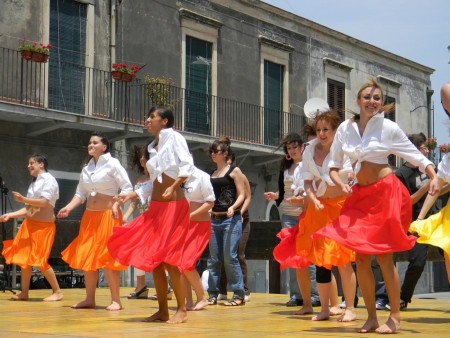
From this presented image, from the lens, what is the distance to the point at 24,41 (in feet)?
65.8

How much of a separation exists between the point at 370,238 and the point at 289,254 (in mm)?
2156

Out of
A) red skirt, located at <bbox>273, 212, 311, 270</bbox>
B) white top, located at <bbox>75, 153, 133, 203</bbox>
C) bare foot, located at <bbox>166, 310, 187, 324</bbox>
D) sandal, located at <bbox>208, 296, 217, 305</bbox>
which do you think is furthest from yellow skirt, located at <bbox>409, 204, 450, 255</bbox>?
sandal, located at <bbox>208, 296, 217, 305</bbox>

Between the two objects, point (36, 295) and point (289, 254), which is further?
point (36, 295)

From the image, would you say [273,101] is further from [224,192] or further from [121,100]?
[224,192]

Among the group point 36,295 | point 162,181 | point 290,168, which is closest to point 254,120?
point 36,295

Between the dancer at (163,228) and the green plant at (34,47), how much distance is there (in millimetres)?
11686

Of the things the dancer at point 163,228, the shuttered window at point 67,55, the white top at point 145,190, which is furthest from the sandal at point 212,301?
the shuttered window at point 67,55

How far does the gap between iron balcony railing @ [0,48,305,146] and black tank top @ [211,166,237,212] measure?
356 inches

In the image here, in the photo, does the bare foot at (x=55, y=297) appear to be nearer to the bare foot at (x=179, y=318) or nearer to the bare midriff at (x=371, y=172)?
the bare foot at (x=179, y=318)

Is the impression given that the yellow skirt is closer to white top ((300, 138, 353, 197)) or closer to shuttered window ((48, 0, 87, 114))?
white top ((300, 138, 353, 197))

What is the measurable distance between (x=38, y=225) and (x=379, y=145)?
5664mm

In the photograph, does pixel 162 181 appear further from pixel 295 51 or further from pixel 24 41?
pixel 295 51

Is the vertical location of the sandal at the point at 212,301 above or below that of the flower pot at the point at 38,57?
below

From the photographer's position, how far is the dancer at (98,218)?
10227 mm
